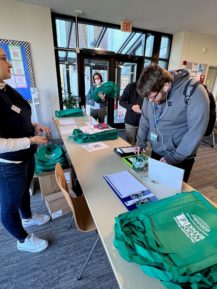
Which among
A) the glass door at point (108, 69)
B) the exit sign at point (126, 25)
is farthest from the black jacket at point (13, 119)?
the exit sign at point (126, 25)

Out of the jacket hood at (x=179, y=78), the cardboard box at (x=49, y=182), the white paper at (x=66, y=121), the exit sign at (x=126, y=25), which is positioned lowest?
the cardboard box at (x=49, y=182)

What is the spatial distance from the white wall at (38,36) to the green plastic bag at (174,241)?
3.66 m

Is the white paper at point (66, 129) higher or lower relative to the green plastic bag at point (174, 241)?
lower

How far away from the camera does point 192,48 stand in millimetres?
4500

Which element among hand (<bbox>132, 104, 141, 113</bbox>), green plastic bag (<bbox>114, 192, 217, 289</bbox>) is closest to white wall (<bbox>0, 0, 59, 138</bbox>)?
hand (<bbox>132, 104, 141, 113</bbox>)

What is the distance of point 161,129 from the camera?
133cm

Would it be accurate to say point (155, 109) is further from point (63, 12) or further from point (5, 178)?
point (63, 12)

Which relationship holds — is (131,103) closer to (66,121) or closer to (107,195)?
(66,121)

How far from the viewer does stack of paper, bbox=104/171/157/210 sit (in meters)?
0.92

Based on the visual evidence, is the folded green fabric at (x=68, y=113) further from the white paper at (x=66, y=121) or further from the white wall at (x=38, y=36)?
the white wall at (x=38, y=36)

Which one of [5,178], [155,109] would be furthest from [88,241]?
[155,109]

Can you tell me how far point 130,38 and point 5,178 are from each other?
Result: 4.68 meters

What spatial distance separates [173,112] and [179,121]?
0.28 ft

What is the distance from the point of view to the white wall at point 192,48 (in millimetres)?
4344
